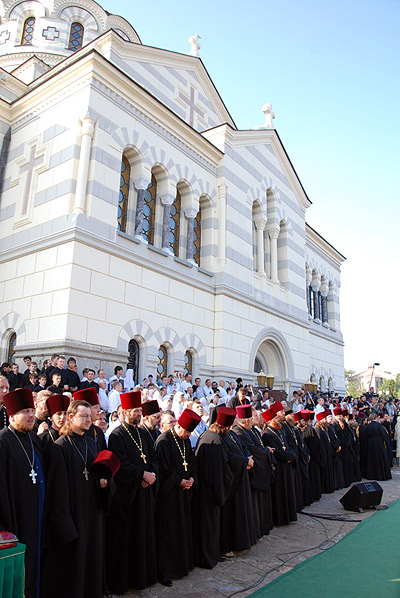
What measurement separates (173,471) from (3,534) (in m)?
2.70

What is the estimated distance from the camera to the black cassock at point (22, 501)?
12.5 ft

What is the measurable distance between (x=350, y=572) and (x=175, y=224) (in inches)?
536

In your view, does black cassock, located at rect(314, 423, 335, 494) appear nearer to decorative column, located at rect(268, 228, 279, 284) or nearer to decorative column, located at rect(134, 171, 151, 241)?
decorative column, located at rect(134, 171, 151, 241)

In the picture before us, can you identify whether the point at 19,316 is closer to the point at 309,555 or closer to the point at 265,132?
the point at 309,555

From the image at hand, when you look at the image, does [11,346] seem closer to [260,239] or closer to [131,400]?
[131,400]

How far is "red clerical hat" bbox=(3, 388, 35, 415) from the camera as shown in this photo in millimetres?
4070

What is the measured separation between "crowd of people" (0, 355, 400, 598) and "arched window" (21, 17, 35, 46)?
2444 cm

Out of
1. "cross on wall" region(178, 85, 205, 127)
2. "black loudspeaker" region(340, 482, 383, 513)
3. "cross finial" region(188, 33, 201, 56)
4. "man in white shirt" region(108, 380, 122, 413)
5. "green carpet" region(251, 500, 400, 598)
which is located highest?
"cross finial" region(188, 33, 201, 56)

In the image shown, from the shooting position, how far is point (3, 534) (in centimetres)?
328

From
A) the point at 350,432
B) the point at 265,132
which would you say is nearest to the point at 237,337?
the point at 350,432

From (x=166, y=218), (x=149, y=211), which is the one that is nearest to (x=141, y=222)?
(x=149, y=211)

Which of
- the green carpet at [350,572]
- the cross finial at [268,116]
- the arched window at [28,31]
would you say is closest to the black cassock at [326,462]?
the green carpet at [350,572]

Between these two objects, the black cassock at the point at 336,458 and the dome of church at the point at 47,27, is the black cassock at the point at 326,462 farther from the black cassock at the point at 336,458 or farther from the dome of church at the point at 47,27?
the dome of church at the point at 47,27

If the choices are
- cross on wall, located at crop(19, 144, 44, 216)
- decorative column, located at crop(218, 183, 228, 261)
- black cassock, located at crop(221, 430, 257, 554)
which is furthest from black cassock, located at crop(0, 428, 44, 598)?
decorative column, located at crop(218, 183, 228, 261)
